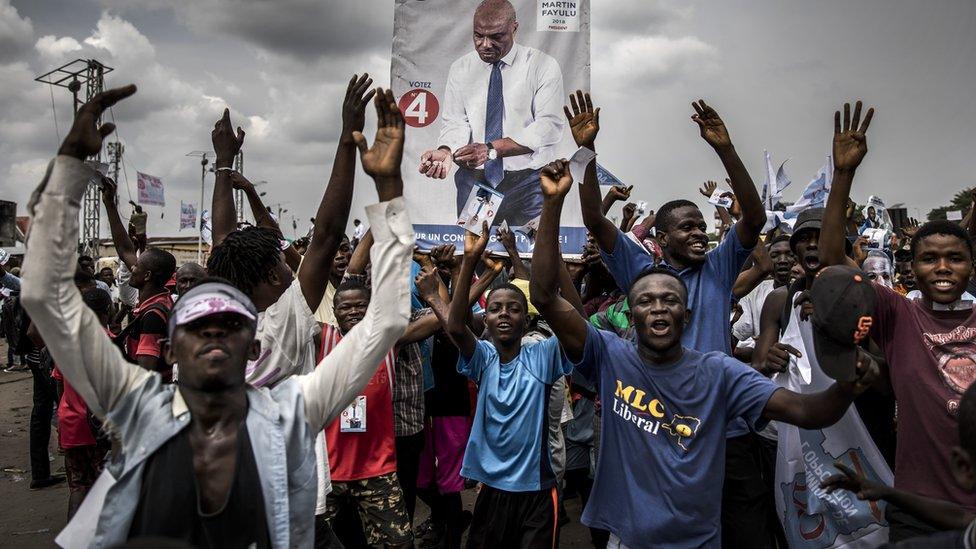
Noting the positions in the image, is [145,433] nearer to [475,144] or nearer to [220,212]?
[220,212]

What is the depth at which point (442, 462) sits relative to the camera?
17.7ft

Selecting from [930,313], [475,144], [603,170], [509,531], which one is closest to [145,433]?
[509,531]

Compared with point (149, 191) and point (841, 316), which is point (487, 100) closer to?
point (841, 316)

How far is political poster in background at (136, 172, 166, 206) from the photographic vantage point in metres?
29.5

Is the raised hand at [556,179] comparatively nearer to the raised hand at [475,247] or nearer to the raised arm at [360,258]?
the raised hand at [475,247]

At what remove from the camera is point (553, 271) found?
3.06 meters

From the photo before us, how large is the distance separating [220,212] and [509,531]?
2.25m

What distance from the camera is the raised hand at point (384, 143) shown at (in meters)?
2.27

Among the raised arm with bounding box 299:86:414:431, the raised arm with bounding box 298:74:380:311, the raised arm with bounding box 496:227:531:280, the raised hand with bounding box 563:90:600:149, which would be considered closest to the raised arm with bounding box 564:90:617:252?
the raised hand with bounding box 563:90:600:149

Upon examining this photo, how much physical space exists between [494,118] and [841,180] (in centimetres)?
313

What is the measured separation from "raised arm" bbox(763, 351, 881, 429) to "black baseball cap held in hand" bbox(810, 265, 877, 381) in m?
0.07

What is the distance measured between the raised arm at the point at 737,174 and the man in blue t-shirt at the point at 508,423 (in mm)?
1153

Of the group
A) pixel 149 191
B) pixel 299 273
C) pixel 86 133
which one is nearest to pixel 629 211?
pixel 299 273

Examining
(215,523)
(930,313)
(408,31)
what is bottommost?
(215,523)
